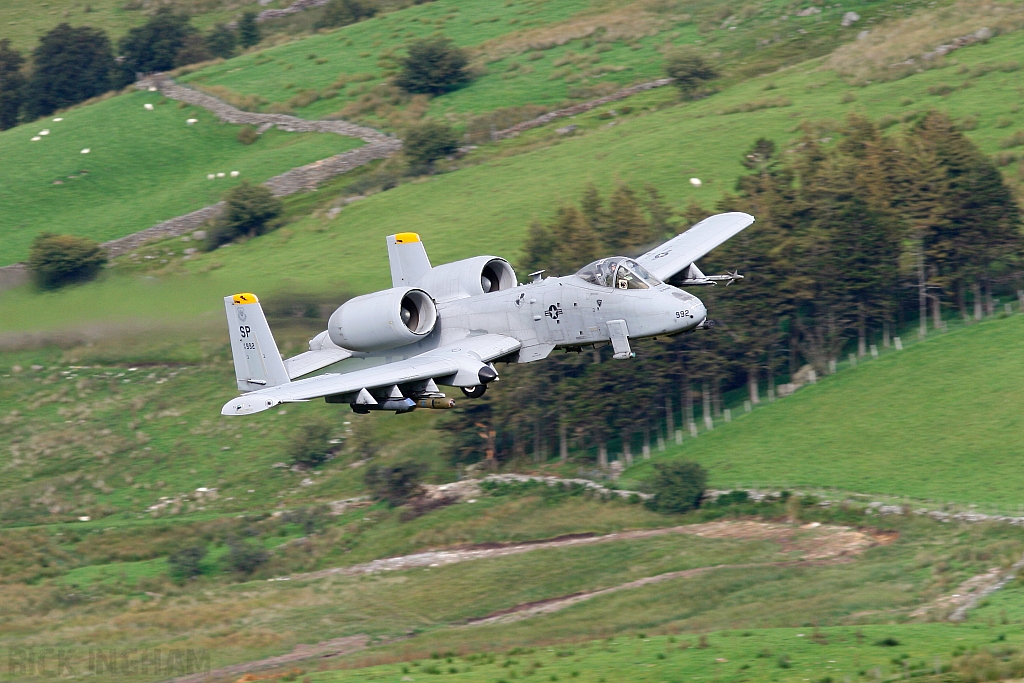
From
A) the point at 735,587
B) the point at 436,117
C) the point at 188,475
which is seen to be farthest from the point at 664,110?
the point at 735,587

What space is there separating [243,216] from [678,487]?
47.8 metres

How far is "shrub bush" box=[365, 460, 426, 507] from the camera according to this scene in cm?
6975

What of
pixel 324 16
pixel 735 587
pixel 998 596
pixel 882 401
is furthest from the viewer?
pixel 324 16

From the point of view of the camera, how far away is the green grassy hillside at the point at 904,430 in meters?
62.4

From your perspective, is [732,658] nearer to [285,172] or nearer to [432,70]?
[285,172]

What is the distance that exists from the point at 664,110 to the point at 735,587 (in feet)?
195

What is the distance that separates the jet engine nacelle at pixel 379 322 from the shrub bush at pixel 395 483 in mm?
31675

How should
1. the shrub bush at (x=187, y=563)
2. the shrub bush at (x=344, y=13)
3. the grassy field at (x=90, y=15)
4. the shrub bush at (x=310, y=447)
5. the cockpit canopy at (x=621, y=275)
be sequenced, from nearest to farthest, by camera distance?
the cockpit canopy at (x=621, y=275) < the shrub bush at (x=187, y=563) < the shrub bush at (x=310, y=447) < the shrub bush at (x=344, y=13) < the grassy field at (x=90, y=15)

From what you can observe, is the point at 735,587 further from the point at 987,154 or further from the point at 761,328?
the point at 987,154

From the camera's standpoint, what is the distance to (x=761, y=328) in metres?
75.8

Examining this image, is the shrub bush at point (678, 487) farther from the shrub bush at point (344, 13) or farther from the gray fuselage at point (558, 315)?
the shrub bush at point (344, 13)

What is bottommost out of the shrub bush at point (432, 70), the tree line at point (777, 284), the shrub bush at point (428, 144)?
the tree line at point (777, 284)

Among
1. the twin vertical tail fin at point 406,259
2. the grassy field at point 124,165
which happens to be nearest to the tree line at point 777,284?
the twin vertical tail fin at point 406,259

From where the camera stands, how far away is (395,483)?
70.1 m
